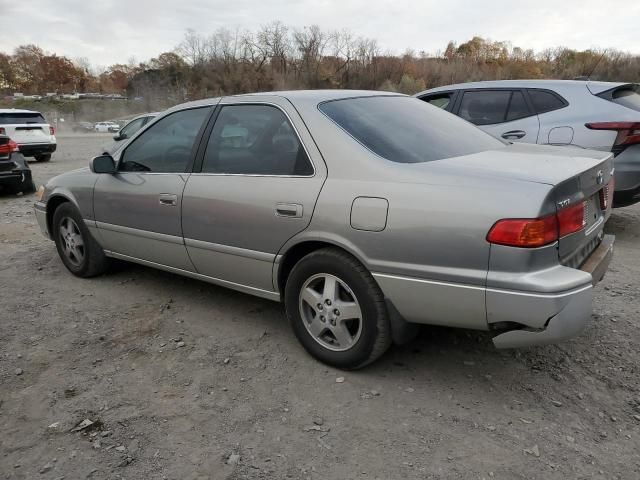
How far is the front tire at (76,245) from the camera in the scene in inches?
176

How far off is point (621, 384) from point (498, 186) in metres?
1.33

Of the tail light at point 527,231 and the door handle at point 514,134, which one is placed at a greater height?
the door handle at point 514,134

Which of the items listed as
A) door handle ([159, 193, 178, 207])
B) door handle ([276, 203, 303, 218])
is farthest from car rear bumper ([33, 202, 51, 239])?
door handle ([276, 203, 303, 218])

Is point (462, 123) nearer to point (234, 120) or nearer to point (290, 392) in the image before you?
point (234, 120)

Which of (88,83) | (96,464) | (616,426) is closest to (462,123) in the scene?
(616,426)

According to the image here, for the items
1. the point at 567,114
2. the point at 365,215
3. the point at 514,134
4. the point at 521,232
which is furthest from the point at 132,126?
the point at 521,232

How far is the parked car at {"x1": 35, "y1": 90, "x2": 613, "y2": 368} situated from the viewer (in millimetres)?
2299

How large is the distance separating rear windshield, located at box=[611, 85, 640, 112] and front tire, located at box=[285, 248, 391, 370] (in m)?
4.08

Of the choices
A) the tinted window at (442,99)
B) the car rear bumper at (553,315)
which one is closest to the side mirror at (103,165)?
the car rear bumper at (553,315)

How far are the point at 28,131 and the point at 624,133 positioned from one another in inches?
606

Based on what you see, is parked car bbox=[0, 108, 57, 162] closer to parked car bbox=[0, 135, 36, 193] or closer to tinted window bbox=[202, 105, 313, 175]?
parked car bbox=[0, 135, 36, 193]

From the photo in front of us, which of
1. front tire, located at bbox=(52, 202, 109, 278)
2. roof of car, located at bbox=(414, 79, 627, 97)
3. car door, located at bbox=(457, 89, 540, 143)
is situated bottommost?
front tire, located at bbox=(52, 202, 109, 278)

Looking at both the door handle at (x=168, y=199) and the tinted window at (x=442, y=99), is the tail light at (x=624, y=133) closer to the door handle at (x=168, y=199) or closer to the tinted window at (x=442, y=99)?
the tinted window at (x=442, y=99)

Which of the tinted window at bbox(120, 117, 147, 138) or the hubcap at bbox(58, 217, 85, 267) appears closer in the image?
the hubcap at bbox(58, 217, 85, 267)
